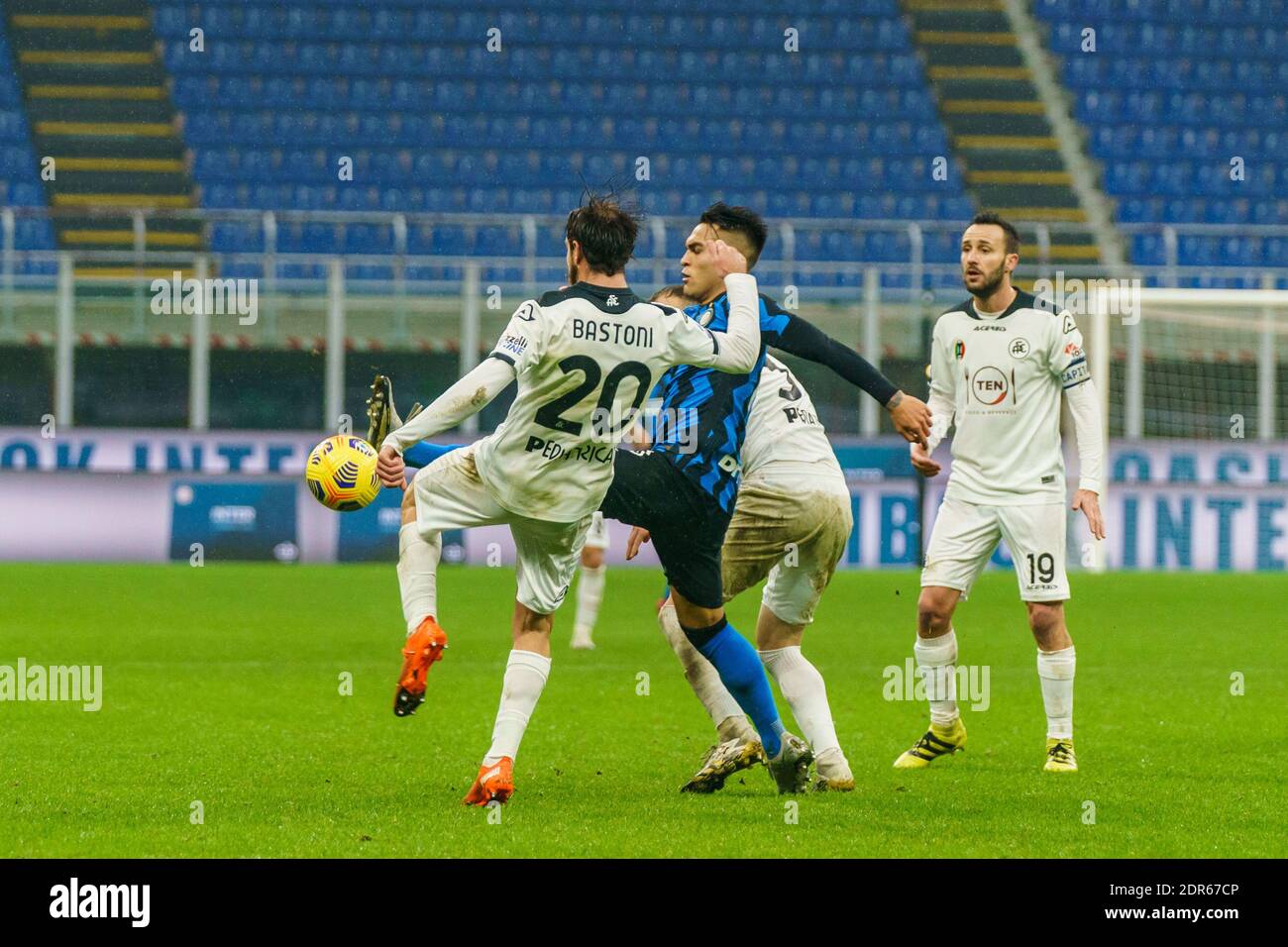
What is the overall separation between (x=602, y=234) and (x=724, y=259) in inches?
28.7

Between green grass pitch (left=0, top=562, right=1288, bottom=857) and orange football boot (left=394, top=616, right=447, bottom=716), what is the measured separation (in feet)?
1.17

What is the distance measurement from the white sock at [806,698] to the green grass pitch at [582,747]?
0.81ft

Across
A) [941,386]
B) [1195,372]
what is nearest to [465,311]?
[1195,372]

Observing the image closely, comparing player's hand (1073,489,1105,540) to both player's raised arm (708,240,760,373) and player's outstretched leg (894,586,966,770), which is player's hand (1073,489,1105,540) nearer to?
player's outstretched leg (894,586,966,770)

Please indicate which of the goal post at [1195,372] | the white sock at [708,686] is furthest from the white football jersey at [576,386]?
the goal post at [1195,372]

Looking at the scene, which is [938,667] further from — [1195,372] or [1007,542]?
[1195,372]

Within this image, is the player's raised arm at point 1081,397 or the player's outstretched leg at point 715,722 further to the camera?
the player's raised arm at point 1081,397

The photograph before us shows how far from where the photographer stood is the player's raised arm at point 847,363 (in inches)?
233

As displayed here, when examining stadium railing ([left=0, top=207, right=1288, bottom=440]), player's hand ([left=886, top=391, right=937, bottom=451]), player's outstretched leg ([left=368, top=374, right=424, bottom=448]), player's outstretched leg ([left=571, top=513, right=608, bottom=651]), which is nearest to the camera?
player's outstretched leg ([left=368, top=374, right=424, bottom=448])

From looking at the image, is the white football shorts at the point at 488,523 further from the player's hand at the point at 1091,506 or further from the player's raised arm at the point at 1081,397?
the player's raised arm at the point at 1081,397

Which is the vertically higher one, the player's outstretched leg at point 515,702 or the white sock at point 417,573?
the white sock at point 417,573

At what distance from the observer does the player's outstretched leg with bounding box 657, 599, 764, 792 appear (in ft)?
20.0

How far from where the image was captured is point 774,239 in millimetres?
21953

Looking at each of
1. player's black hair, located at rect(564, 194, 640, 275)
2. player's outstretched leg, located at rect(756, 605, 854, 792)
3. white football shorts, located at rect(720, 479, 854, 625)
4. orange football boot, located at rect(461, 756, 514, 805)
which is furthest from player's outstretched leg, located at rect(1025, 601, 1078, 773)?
player's black hair, located at rect(564, 194, 640, 275)
